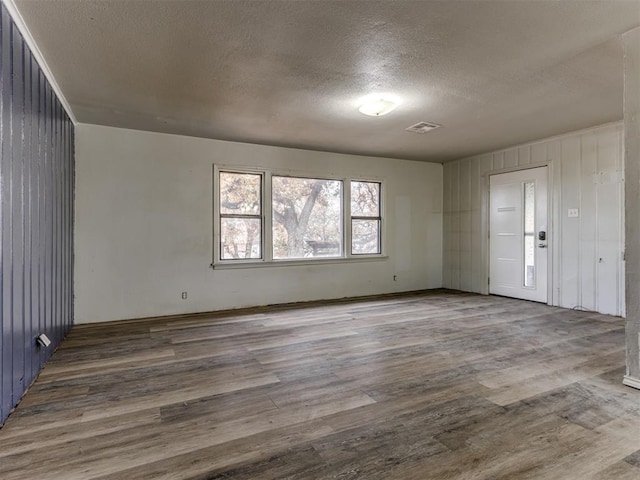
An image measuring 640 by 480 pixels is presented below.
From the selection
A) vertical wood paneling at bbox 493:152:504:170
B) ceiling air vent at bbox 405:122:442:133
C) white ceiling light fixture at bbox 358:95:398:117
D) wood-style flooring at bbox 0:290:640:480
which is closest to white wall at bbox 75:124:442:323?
wood-style flooring at bbox 0:290:640:480

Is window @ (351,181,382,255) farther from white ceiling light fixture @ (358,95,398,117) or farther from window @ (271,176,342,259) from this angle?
white ceiling light fixture @ (358,95,398,117)

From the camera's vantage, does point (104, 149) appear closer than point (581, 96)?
No

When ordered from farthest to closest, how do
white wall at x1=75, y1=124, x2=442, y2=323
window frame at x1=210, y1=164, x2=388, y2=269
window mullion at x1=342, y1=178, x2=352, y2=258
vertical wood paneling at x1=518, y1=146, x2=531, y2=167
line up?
window mullion at x1=342, y1=178, x2=352, y2=258, vertical wood paneling at x1=518, y1=146, x2=531, y2=167, window frame at x1=210, y1=164, x2=388, y2=269, white wall at x1=75, y1=124, x2=442, y2=323

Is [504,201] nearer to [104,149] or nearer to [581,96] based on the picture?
[581,96]

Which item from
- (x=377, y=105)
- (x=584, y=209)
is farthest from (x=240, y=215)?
(x=584, y=209)

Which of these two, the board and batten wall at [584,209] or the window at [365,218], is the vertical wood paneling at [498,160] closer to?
the board and batten wall at [584,209]

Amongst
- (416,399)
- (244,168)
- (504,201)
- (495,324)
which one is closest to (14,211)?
(416,399)

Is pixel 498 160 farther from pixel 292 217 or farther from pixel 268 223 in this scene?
pixel 268 223

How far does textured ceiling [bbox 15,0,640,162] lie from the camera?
7.16 ft

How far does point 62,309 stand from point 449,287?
20.6 feet

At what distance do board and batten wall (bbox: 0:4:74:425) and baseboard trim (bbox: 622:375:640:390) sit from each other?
4.11 metres

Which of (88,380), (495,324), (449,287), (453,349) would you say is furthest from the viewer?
(449,287)

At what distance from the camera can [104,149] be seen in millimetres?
4457

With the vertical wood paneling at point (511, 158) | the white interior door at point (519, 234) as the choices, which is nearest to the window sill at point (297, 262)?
the white interior door at point (519, 234)
